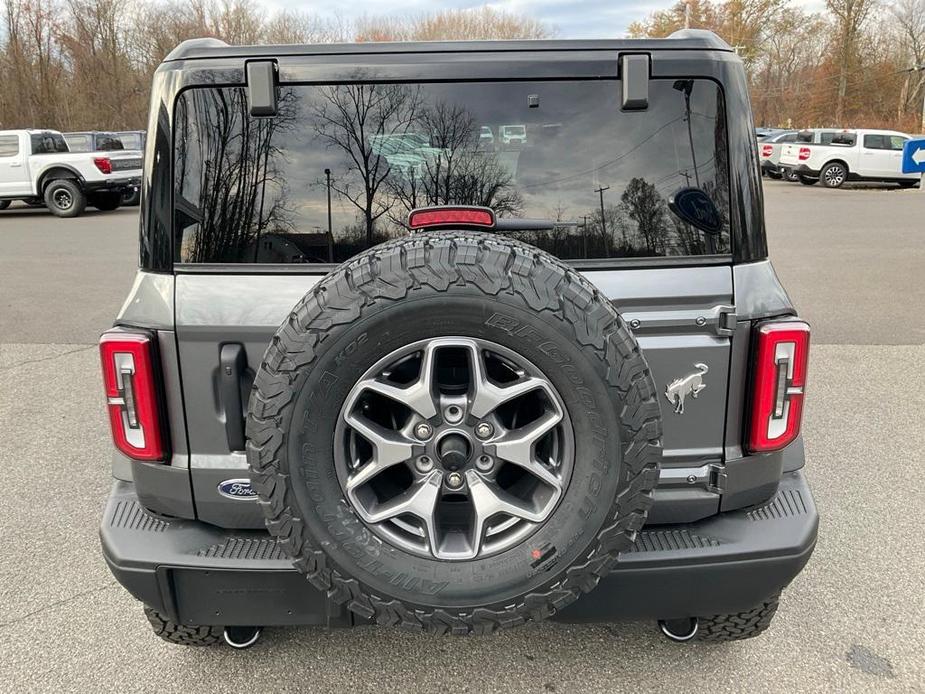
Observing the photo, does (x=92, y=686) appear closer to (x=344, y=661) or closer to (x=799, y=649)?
(x=344, y=661)

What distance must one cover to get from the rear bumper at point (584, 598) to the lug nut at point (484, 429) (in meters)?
0.61

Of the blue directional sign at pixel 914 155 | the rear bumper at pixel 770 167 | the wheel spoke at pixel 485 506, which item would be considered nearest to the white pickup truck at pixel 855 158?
the blue directional sign at pixel 914 155

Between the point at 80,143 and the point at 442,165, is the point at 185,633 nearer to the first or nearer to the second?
the point at 442,165

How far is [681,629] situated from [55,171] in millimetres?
18188

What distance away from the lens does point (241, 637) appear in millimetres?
2549

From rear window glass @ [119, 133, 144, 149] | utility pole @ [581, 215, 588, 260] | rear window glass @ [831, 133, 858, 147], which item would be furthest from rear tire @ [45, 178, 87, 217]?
rear window glass @ [831, 133, 858, 147]

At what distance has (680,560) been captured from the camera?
204cm

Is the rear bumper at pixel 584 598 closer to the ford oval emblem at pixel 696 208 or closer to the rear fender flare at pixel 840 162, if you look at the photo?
the ford oval emblem at pixel 696 208

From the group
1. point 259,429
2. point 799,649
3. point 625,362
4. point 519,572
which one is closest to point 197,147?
point 259,429

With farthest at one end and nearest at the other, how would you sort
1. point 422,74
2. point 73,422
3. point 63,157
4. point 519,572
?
point 63,157, point 73,422, point 422,74, point 519,572

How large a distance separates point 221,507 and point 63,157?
56.4 feet

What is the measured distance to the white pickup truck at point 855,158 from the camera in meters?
22.1

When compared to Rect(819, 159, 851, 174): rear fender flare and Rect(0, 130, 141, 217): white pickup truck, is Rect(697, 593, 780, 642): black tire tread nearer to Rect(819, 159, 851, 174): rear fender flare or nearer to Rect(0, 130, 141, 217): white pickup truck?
Rect(0, 130, 141, 217): white pickup truck

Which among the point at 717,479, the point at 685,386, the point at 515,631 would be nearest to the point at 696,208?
the point at 685,386
